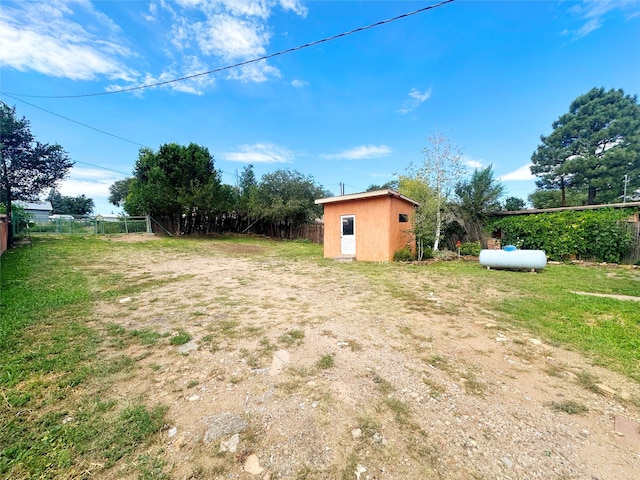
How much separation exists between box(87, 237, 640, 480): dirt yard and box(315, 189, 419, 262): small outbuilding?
575 cm

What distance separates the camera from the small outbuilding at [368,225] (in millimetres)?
9375

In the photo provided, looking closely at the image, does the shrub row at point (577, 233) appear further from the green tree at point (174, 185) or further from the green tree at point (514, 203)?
the green tree at point (174, 185)

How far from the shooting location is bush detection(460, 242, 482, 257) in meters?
11.2

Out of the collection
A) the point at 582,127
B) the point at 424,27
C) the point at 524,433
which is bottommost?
the point at 524,433

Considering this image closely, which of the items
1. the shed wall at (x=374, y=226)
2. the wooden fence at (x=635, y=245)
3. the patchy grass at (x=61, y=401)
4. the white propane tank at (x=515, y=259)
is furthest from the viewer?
the shed wall at (x=374, y=226)

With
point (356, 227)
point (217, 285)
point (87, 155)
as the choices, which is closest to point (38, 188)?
point (87, 155)

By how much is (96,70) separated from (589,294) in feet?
46.4

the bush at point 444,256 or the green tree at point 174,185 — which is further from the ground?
the green tree at point 174,185

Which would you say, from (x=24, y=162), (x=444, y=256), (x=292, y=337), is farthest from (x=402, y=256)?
(x=24, y=162)

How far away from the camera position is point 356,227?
10.1 m

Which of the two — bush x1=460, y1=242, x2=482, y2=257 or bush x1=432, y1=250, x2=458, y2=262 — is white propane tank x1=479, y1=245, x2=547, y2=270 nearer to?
bush x1=432, y1=250, x2=458, y2=262

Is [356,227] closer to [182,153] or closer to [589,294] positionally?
[589,294]

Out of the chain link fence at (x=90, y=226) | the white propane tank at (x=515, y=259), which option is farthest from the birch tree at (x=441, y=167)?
the chain link fence at (x=90, y=226)

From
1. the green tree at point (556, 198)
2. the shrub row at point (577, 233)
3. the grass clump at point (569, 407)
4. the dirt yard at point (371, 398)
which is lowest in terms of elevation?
the grass clump at point (569, 407)
